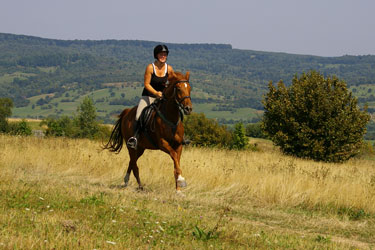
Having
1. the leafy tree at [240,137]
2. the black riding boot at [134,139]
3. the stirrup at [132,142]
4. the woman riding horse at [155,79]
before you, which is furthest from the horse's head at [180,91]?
the leafy tree at [240,137]

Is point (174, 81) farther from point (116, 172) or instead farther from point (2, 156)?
point (2, 156)

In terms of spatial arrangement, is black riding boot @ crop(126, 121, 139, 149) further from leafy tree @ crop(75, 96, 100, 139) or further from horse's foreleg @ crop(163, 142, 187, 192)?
leafy tree @ crop(75, 96, 100, 139)

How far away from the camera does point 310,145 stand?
3181cm

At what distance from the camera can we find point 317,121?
32000 mm

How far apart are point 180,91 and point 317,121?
2368cm

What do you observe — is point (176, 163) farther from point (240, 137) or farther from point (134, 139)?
point (240, 137)

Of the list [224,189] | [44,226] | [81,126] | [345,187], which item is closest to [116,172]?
[224,189]

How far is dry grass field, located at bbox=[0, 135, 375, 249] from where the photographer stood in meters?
5.86

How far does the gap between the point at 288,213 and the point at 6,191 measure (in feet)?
20.2

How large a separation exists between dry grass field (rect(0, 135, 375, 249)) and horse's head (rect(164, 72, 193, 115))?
2.12m

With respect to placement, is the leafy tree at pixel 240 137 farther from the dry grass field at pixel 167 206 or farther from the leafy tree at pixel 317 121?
the dry grass field at pixel 167 206

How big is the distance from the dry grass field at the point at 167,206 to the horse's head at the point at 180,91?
2120 mm

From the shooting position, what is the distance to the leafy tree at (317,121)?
1251 inches

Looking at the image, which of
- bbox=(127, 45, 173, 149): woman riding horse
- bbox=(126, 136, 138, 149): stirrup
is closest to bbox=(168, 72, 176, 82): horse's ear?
bbox=(127, 45, 173, 149): woman riding horse
